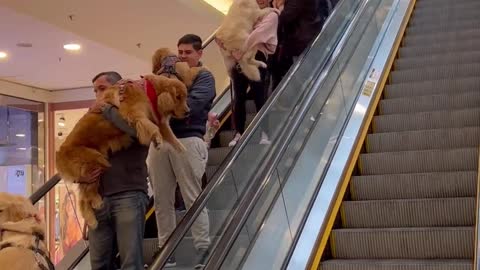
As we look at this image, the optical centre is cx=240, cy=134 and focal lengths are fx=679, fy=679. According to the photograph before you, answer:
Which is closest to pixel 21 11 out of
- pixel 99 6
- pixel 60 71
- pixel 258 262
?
pixel 99 6

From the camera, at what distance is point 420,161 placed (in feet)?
17.6

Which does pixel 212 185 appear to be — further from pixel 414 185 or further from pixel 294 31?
pixel 294 31

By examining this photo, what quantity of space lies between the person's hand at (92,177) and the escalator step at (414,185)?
2.35 meters

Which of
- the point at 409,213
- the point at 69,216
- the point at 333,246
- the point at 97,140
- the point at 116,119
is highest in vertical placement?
the point at 116,119

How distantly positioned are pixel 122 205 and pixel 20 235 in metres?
0.53

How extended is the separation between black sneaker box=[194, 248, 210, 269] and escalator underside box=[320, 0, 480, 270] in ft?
3.15

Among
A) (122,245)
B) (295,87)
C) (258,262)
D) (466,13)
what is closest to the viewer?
(122,245)

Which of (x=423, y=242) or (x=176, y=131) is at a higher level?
(x=176, y=131)

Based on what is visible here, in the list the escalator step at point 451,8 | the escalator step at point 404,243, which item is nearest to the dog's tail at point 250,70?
Answer: the escalator step at point 404,243

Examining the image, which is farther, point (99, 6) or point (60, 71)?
point (60, 71)

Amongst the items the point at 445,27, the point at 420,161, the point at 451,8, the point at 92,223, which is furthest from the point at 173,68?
the point at 451,8

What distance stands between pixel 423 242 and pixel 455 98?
2.21 m

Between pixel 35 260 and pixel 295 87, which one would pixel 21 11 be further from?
pixel 35 260

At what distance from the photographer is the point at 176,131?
438 cm
